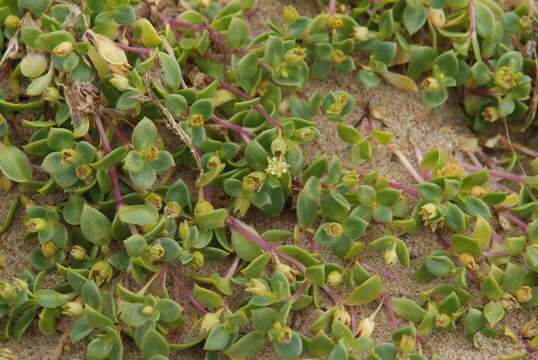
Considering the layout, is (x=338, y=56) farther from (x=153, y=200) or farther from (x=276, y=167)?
(x=153, y=200)

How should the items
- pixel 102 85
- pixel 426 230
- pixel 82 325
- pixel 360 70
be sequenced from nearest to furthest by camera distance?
1. pixel 82 325
2. pixel 102 85
3. pixel 426 230
4. pixel 360 70

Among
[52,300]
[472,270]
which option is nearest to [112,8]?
[52,300]

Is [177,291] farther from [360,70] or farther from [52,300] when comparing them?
[360,70]

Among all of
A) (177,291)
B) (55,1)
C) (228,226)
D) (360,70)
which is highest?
(55,1)

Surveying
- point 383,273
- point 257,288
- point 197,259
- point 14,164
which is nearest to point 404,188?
point 383,273

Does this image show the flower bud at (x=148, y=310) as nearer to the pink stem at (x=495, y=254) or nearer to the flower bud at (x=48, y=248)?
the flower bud at (x=48, y=248)

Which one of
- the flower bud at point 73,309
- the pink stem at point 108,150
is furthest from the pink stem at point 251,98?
the flower bud at point 73,309

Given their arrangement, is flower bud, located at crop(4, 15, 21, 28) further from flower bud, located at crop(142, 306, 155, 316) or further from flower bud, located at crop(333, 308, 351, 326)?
flower bud, located at crop(333, 308, 351, 326)
